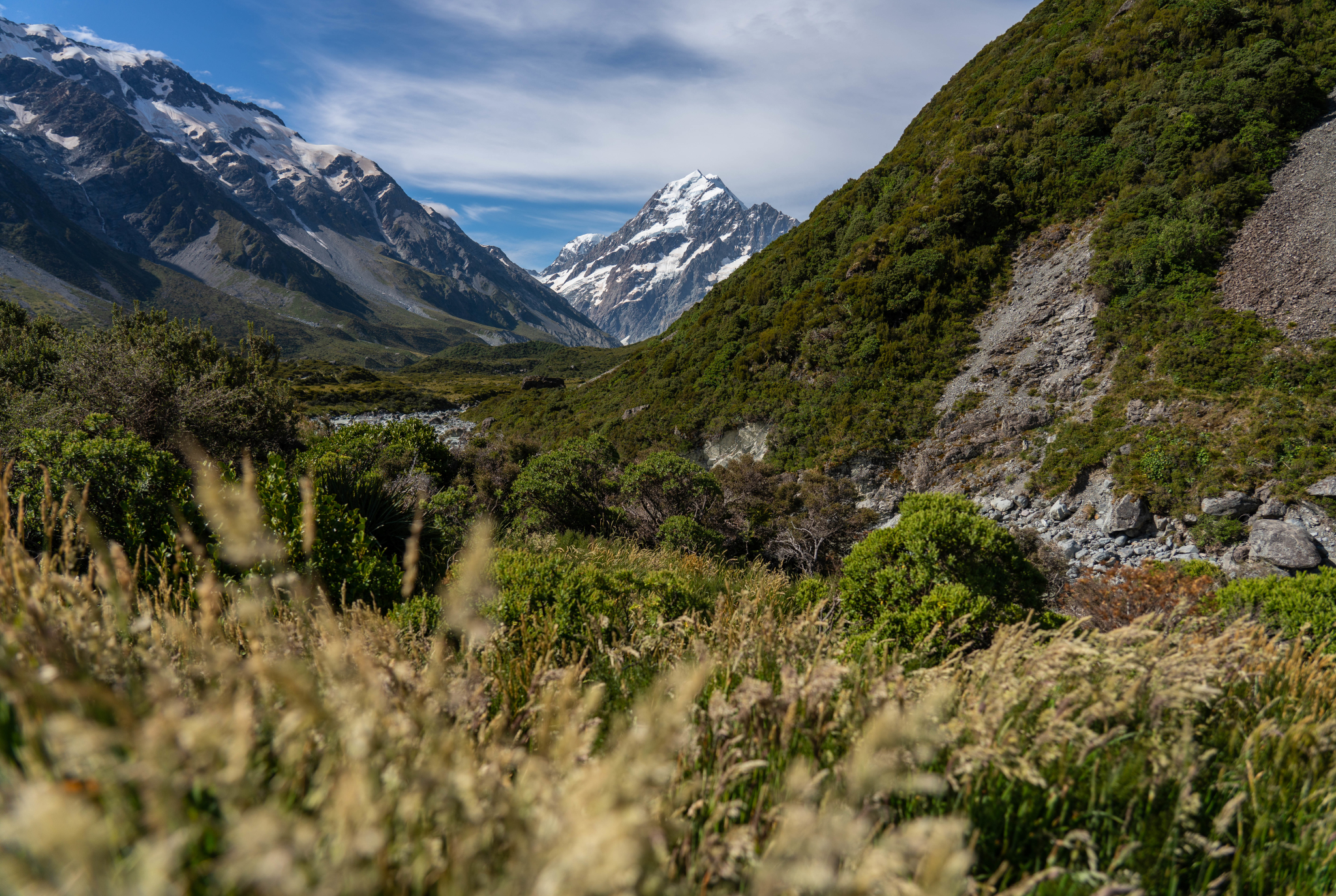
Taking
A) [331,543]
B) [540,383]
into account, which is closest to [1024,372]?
[331,543]

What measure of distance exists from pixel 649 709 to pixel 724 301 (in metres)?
28.6

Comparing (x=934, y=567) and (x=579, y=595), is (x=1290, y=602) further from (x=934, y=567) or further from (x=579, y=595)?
(x=579, y=595)

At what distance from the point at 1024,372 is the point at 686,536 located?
1148 centimetres

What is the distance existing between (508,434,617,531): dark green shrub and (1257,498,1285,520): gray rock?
482 inches

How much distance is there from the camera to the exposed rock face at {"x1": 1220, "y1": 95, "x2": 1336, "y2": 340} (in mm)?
12617

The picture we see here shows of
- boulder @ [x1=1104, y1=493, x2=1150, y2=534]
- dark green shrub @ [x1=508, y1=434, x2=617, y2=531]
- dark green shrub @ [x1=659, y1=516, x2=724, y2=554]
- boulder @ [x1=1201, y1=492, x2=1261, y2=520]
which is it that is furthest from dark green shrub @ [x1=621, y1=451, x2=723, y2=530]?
boulder @ [x1=1201, y1=492, x2=1261, y2=520]

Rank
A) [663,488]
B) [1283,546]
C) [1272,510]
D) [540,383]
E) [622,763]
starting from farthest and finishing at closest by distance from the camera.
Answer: [540,383], [663,488], [1272,510], [1283,546], [622,763]

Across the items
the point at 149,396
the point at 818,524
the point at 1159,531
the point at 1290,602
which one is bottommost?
the point at 1159,531

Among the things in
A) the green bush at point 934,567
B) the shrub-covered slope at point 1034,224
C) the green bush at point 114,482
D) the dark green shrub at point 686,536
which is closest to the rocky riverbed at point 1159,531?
the shrub-covered slope at point 1034,224

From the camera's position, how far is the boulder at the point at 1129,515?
1138 centimetres

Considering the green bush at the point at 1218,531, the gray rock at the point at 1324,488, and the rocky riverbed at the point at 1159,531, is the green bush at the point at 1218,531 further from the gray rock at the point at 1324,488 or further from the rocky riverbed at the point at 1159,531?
the gray rock at the point at 1324,488

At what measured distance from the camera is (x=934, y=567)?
5.53 meters

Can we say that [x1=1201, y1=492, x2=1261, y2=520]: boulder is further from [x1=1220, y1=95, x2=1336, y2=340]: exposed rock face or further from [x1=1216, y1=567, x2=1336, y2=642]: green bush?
[x1=1216, y1=567, x2=1336, y2=642]: green bush

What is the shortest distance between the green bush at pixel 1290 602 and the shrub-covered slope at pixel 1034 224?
8.53m
